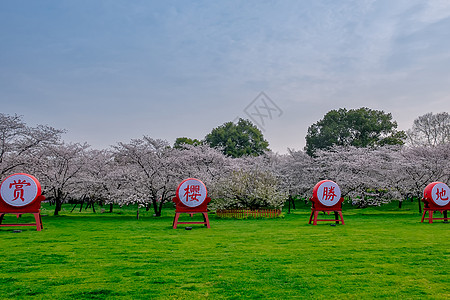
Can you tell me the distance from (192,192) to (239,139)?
1725 inches

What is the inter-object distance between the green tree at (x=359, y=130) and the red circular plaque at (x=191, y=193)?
109 ft

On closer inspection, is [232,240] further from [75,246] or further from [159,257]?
[75,246]

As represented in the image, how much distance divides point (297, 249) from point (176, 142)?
1973 inches

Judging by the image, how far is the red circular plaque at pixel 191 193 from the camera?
49.0ft

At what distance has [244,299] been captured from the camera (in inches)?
199

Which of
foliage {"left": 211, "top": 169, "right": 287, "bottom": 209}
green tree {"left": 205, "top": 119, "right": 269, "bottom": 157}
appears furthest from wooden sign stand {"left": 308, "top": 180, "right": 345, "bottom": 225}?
green tree {"left": 205, "top": 119, "right": 269, "bottom": 157}

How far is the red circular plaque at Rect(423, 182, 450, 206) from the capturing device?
1742 cm

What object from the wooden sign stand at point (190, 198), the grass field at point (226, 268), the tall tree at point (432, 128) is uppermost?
the tall tree at point (432, 128)

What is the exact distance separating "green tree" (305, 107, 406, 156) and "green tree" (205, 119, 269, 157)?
41.0 ft

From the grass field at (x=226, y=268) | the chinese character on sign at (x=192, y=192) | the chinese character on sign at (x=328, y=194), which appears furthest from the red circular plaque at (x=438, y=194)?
the chinese character on sign at (x=192, y=192)

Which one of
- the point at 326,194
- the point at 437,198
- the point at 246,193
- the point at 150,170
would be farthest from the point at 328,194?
the point at 150,170

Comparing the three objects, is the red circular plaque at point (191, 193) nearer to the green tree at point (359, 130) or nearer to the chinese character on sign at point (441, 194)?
the chinese character on sign at point (441, 194)

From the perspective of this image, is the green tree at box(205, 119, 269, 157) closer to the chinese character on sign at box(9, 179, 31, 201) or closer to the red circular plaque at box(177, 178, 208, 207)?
the red circular plaque at box(177, 178, 208, 207)

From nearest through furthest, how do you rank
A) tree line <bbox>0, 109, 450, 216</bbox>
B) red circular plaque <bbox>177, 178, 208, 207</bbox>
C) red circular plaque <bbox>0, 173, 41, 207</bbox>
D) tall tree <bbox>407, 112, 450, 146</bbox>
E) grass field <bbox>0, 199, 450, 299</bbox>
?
grass field <bbox>0, 199, 450, 299</bbox>
red circular plaque <bbox>0, 173, 41, 207</bbox>
red circular plaque <bbox>177, 178, 208, 207</bbox>
tree line <bbox>0, 109, 450, 216</bbox>
tall tree <bbox>407, 112, 450, 146</bbox>
